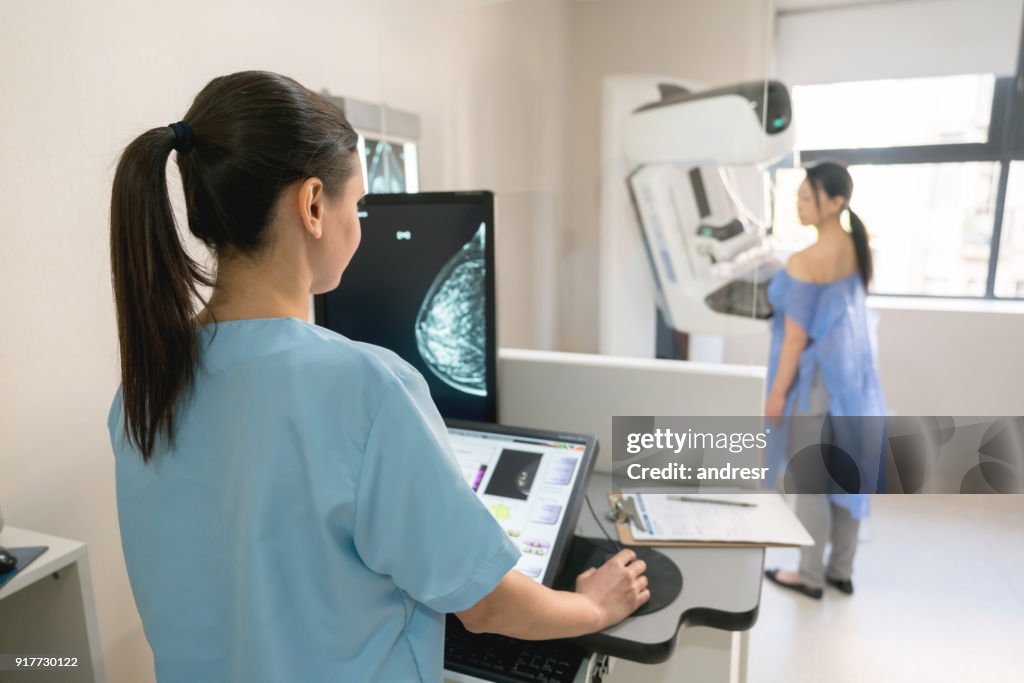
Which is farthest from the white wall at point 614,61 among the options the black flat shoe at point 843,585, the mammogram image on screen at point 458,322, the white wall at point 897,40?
the white wall at point 897,40

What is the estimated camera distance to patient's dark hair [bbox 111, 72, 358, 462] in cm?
59

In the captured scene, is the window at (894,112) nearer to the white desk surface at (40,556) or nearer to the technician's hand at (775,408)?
the technician's hand at (775,408)

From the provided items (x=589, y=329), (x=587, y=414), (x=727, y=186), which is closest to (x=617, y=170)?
(x=727, y=186)

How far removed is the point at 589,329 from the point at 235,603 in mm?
1396

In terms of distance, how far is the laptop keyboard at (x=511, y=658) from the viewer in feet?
2.66

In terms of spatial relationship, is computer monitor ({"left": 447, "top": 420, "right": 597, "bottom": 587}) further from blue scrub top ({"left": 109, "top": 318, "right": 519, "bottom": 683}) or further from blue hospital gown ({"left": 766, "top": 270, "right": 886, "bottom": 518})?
blue hospital gown ({"left": 766, "top": 270, "right": 886, "bottom": 518})

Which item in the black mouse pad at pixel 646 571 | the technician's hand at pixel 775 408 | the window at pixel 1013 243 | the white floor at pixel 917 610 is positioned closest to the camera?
the black mouse pad at pixel 646 571

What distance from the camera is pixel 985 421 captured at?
188cm

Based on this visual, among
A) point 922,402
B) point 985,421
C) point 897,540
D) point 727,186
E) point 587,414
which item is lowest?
point 897,540

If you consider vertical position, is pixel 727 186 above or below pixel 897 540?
above

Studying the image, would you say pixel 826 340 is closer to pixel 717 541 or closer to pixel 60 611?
pixel 717 541

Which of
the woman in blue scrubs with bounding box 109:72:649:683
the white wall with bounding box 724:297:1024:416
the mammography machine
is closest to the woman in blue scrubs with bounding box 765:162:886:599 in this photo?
the mammography machine

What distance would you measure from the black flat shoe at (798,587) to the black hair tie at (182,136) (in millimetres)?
2267

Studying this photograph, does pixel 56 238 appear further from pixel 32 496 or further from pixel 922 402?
pixel 922 402
